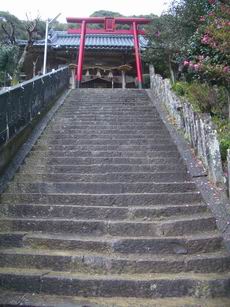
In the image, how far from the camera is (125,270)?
4.46 m

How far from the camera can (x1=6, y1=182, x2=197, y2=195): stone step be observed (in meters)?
6.04

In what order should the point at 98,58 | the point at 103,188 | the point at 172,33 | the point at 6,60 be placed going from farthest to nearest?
the point at 98,58 < the point at 6,60 < the point at 172,33 < the point at 103,188

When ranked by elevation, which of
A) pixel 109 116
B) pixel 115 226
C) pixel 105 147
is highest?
pixel 109 116

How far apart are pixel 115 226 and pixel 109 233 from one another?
0.12 metres

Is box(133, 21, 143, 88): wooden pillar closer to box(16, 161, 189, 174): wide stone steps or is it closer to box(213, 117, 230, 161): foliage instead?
box(213, 117, 230, 161): foliage

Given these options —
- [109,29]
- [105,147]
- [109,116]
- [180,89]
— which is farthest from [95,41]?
[105,147]

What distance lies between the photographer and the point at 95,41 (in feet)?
70.0

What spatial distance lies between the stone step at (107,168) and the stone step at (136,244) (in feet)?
6.59

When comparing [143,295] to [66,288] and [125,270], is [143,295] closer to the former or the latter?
[125,270]

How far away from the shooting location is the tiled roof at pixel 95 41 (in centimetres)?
1953

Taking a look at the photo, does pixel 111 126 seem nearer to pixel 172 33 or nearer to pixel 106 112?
pixel 106 112

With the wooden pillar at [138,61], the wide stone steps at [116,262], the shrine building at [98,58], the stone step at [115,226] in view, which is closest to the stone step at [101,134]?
the stone step at [115,226]

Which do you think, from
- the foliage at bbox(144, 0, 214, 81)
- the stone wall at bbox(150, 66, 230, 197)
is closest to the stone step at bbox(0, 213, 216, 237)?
the stone wall at bbox(150, 66, 230, 197)

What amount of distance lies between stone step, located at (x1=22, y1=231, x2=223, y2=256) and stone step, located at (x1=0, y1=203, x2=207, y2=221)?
0.55 m
